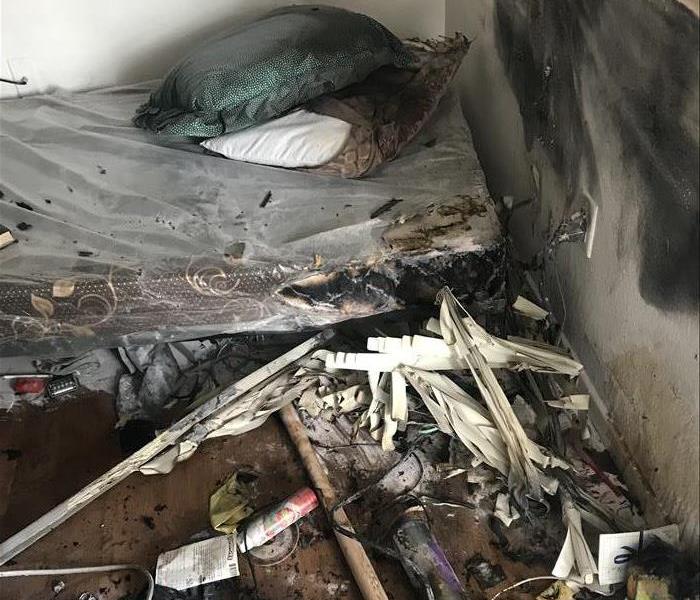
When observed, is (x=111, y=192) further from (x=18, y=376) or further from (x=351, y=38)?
(x=351, y=38)

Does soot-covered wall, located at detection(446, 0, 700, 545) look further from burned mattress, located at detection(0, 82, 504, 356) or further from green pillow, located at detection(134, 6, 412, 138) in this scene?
green pillow, located at detection(134, 6, 412, 138)

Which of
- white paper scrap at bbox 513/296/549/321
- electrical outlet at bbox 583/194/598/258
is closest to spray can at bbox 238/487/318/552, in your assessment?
white paper scrap at bbox 513/296/549/321

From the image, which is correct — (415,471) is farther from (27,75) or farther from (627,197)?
(27,75)

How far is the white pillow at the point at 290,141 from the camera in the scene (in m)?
1.83

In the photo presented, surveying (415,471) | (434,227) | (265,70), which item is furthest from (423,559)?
(265,70)

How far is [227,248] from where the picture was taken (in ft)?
5.49

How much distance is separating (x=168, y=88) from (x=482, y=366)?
45.3 inches

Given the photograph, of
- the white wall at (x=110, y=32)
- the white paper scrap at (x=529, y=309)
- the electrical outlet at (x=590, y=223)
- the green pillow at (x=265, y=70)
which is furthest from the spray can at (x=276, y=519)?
the white wall at (x=110, y=32)

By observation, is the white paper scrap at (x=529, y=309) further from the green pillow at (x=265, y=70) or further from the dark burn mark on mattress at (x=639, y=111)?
the green pillow at (x=265, y=70)

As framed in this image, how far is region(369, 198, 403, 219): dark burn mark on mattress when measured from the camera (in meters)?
1.73

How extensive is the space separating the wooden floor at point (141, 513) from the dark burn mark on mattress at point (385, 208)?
0.55 meters

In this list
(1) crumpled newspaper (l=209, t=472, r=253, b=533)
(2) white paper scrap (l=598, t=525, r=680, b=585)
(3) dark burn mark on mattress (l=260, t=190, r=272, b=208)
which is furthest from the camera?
(3) dark burn mark on mattress (l=260, t=190, r=272, b=208)

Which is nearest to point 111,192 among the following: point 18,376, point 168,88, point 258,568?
point 168,88

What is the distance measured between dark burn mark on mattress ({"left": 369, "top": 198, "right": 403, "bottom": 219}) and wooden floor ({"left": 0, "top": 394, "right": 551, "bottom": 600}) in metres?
0.55
